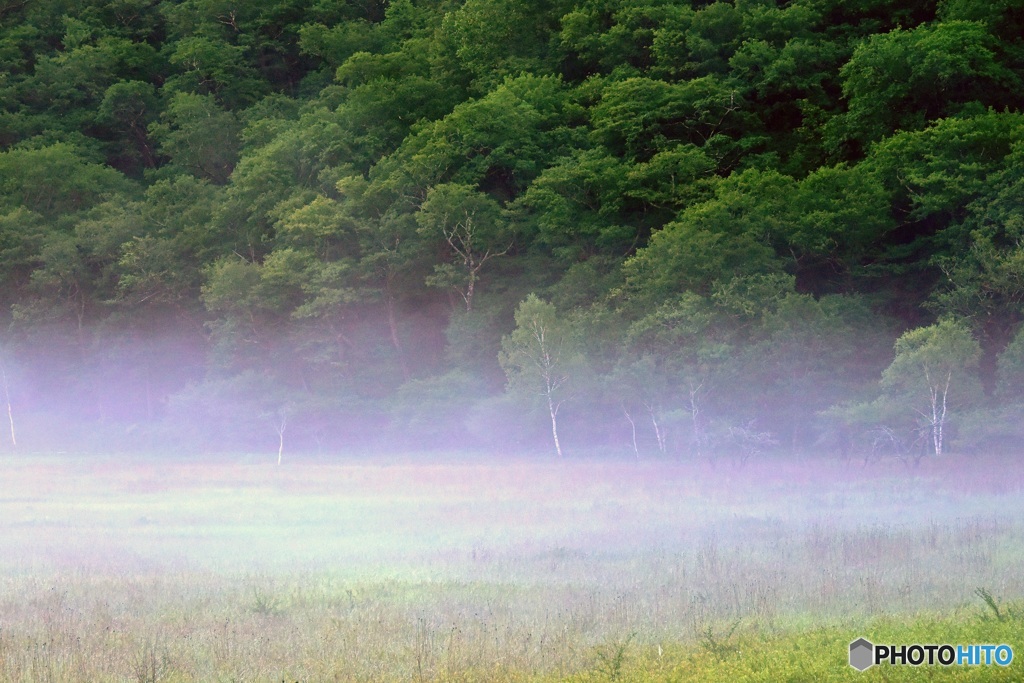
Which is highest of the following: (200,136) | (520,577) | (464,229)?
(200,136)

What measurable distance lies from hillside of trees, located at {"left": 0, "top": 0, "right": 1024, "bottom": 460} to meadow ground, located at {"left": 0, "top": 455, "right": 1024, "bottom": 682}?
9320 mm

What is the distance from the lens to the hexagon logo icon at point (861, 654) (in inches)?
413

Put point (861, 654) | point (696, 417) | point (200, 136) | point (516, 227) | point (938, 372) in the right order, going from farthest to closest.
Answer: point (200, 136) < point (516, 227) < point (696, 417) < point (938, 372) < point (861, 654)

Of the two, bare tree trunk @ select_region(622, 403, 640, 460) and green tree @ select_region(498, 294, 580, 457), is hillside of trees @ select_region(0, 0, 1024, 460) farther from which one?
bare tree trunk @ select_region(622, 403, 640, 460)

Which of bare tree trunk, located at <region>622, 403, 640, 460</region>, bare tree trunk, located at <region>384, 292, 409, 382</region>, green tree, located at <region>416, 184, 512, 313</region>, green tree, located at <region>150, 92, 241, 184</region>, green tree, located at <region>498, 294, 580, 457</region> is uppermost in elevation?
green tree, located at <region>150, 92, 241, 184</region>

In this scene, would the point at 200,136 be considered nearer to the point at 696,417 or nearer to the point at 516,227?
the point at 516,227

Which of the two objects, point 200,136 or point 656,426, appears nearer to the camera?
point 656,426

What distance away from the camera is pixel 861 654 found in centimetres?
1072

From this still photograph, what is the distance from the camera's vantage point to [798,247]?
46594 millimetres

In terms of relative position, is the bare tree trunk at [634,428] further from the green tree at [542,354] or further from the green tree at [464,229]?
the green tree at [464,229]

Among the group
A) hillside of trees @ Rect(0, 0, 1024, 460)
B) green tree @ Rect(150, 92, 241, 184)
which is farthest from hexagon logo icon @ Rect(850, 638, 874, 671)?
green tree @ Rect(150, 92, 241, 184)

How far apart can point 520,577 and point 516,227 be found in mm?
36217

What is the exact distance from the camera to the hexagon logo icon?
10.5m

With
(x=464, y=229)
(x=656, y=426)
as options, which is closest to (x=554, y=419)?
(x=656, y=426)
